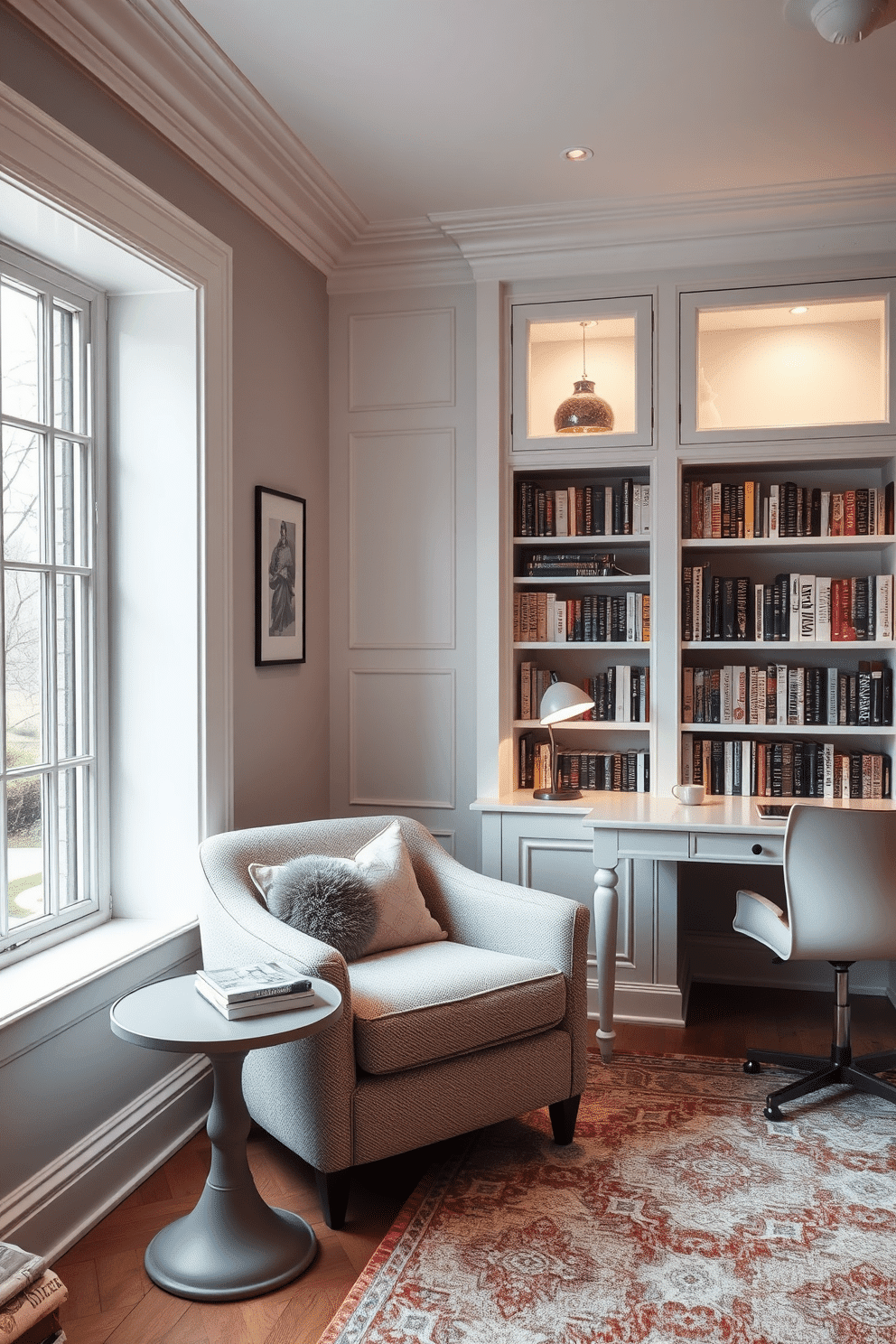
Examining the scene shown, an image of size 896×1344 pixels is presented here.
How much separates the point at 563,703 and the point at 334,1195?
5.85ft

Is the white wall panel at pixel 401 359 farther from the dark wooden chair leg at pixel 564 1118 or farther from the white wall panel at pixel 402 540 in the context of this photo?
the dark wooden chair leg at pixel 564 1118

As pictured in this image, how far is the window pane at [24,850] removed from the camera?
2592 millimetres

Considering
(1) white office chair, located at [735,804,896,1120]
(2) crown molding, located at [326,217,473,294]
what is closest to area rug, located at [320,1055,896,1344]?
(1) white office chair, located at [735,804,896,1120]

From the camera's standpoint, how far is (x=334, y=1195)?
235cm

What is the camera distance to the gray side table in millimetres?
2098

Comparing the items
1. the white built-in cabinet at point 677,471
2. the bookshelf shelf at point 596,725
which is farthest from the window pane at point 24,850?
the bookshelf shelf at point 596,725

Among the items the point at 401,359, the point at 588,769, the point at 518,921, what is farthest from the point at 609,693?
the point at 401,359

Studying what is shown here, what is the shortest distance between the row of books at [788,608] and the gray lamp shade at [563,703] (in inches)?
19.2

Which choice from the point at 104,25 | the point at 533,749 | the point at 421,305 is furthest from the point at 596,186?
the point at 533,749

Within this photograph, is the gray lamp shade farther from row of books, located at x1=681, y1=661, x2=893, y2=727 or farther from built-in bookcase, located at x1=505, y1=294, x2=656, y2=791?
row of books, located at x1=681, y1=661, x2=893, y2=727

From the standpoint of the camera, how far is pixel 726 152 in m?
3.21

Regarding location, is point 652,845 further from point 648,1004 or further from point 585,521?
point 585,521

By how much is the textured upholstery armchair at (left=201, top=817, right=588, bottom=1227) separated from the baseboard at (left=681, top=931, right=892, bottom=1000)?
132 centimetres

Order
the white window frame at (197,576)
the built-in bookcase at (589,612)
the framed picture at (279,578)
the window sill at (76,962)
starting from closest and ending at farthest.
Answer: the window sill at (76,962), the white window frame at (197,576), the framed picture at (279,578), the built-in bookcase at (589,612)
